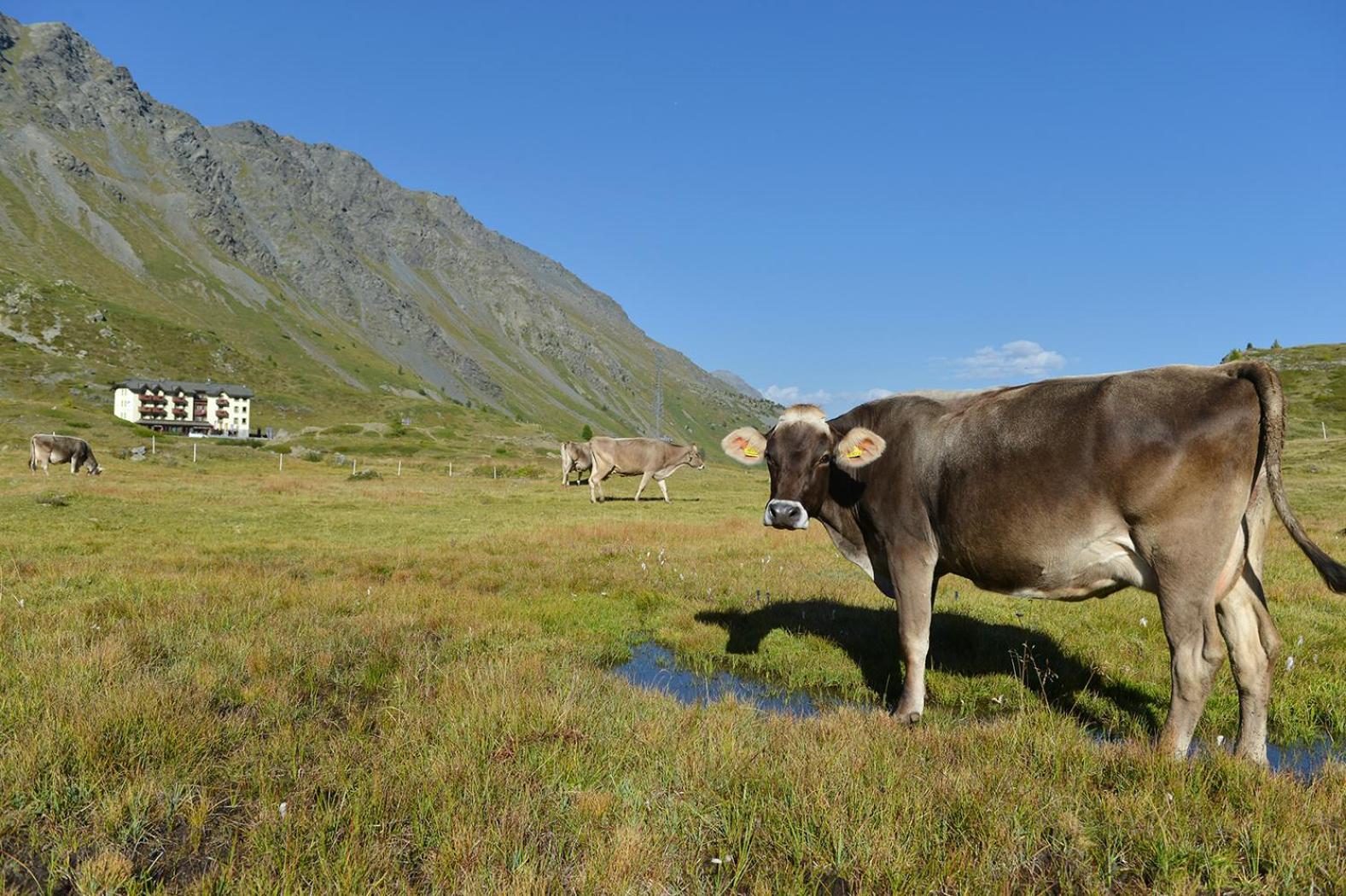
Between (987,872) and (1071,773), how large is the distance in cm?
149

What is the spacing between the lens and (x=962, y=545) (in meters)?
6.32

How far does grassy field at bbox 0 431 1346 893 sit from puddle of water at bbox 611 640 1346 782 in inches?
9.2

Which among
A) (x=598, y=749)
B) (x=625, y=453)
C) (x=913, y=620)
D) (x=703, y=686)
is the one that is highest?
(x=625, y=453)

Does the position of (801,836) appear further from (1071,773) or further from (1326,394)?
(1326,394)

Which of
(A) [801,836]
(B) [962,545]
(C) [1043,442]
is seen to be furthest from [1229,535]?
(A) [801,836]

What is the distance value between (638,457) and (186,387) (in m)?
113

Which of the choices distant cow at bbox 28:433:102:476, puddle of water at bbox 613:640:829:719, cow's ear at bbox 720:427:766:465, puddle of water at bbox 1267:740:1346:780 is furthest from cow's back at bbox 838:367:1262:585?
distant cow at bbox 28:433:102:476

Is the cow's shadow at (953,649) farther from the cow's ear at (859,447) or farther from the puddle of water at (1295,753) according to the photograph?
the cow's ear at (859,447)

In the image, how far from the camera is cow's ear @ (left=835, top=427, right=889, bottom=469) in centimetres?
695

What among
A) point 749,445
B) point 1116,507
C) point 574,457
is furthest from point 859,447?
point 574,457

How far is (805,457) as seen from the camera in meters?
7.46

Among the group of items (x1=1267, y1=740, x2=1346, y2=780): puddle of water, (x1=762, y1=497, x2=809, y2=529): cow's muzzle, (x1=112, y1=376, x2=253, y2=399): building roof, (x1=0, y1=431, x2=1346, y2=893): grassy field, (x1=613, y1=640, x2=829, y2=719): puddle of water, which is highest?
(x1=112, y1=376, x2=253, y2=399): building roof

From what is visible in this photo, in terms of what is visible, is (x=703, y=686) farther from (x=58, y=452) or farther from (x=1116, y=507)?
(x=58, y=452)

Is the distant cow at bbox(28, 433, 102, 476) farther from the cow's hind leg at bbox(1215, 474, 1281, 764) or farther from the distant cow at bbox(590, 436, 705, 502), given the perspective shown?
the cow's hind leg at bbox(1215, 474, 1281, 764)
